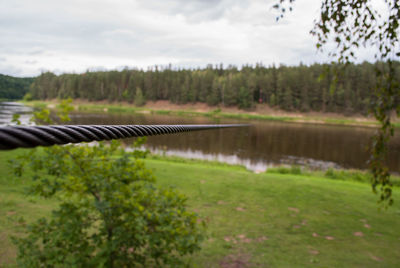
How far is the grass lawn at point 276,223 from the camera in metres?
4.21

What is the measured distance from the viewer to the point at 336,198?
746 centimetres

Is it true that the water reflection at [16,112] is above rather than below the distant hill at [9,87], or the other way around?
below

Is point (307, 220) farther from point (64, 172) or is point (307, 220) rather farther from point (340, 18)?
point (64, 172)

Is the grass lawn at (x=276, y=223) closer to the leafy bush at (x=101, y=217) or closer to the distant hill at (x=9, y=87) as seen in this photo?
the leafy bush at (x=101, y=217)

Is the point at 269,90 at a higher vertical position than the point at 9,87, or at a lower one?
higher

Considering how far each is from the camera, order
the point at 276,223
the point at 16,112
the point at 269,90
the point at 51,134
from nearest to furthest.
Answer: the point at 51,134 → the point at 16,112 → the point at 276,223 → the point at 269,90

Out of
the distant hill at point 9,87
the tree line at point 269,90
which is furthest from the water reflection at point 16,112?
the tree line at point 269,90

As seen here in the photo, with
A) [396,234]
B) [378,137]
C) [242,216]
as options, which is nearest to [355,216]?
[396,234]

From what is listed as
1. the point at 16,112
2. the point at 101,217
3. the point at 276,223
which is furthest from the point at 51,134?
the point at 276,223

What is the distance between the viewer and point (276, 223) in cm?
553

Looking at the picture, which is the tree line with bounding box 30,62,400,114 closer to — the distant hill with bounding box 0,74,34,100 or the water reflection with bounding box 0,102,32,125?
Answer: the distant hill with bounding box 0,74,34,100

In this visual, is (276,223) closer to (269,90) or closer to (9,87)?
(9,87)

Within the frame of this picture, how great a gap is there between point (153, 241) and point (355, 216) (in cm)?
539

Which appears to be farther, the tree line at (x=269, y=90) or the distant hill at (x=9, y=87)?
the tree line at (x=269, y=90)
